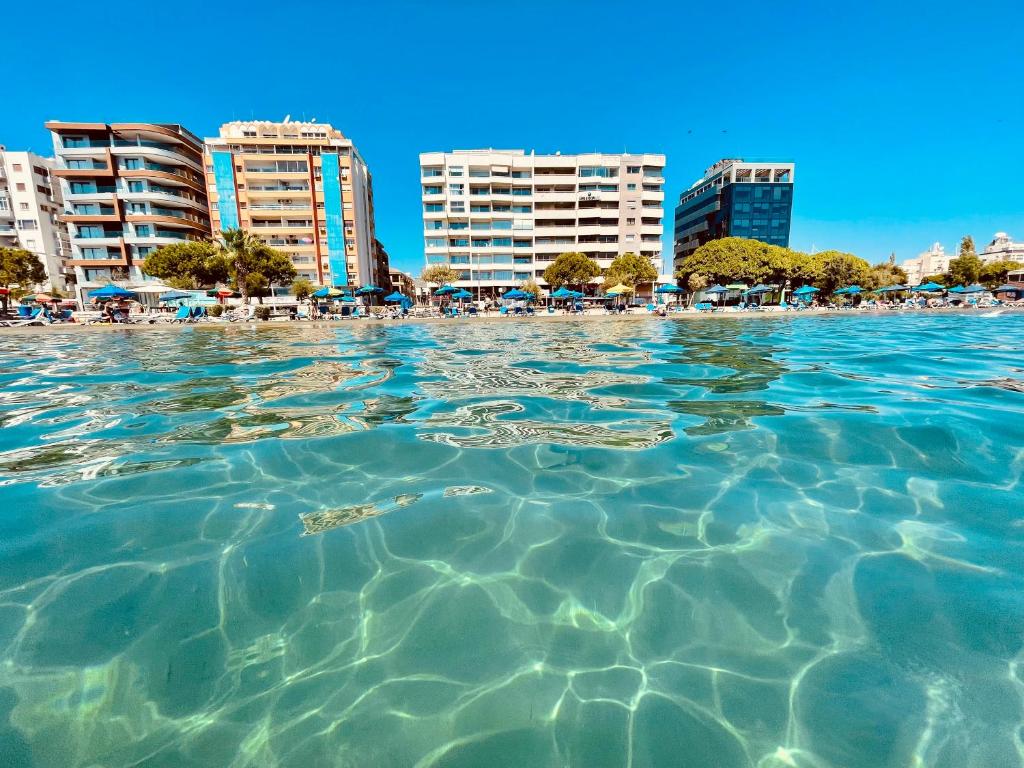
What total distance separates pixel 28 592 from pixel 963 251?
3699 inches

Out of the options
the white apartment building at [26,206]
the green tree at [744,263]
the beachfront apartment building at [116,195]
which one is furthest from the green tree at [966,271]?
the white apartment building at [26,206]

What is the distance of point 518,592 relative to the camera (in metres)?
2.54

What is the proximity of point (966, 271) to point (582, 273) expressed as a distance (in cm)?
4779

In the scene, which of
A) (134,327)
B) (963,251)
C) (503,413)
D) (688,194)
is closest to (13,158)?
(134,327)

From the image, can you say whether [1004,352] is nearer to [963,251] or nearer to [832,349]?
[832,349]

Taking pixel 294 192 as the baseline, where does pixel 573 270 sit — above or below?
below

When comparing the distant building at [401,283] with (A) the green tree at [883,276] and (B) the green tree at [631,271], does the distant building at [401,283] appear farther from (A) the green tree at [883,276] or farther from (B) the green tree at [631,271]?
(A) the green tree at [883,276]

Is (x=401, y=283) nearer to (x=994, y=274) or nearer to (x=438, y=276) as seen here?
(x=438, y=276)

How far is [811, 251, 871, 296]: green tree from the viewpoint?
1999 inches

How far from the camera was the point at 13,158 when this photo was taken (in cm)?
5009

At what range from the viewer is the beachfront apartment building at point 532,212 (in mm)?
56406

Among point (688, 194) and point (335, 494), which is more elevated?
point (688, 194)

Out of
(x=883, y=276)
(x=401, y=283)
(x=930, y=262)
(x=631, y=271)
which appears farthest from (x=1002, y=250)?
(x=401, y=283)

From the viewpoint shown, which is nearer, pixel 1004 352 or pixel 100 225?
pixel 1004 352
